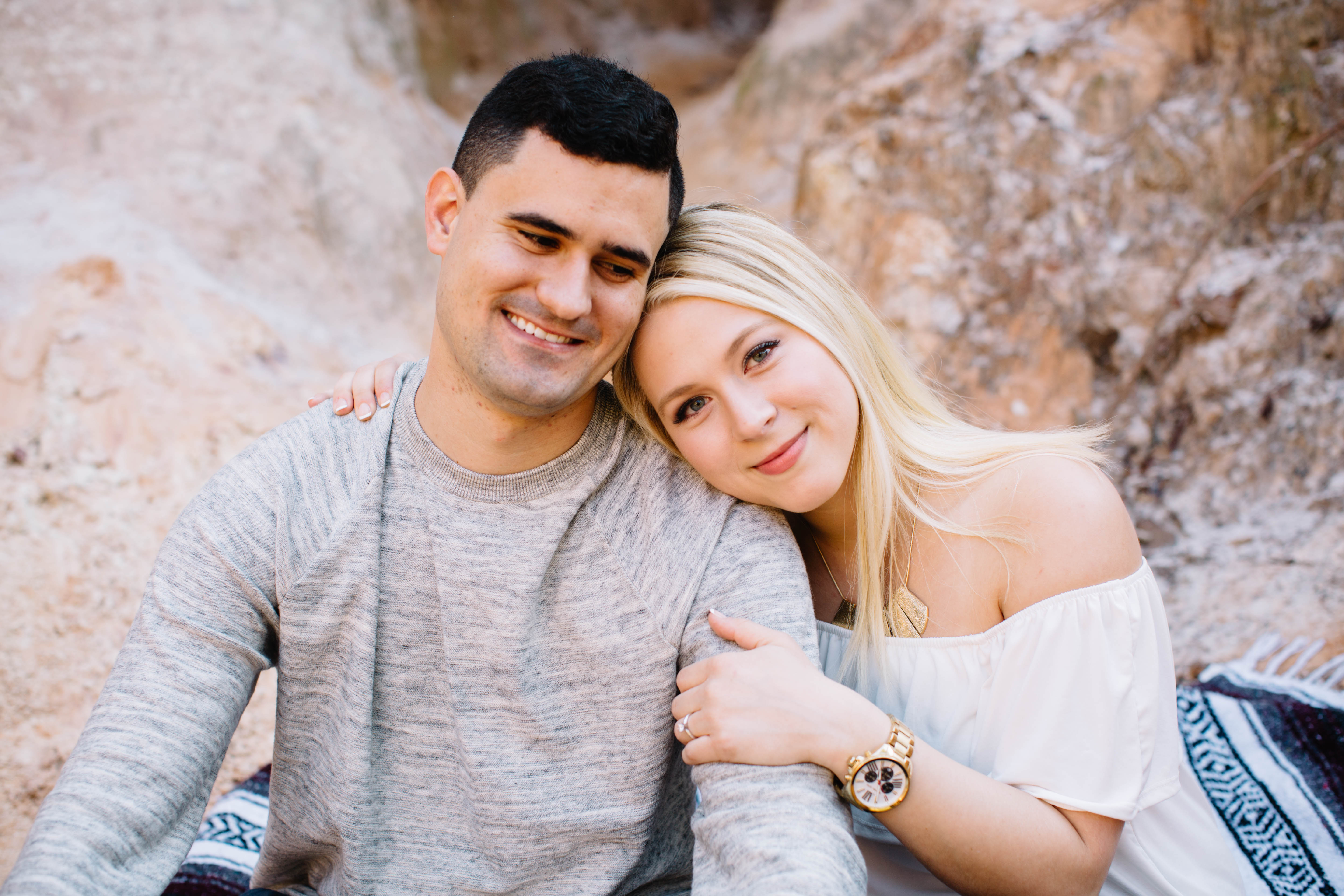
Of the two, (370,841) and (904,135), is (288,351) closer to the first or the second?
(370,841)

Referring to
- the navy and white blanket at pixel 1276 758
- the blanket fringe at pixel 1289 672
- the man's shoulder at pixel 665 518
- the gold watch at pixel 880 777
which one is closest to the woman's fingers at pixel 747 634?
the man's shoulder at pixel 665 518

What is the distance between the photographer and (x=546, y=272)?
176 cm

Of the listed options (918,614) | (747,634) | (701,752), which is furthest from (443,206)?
(918,614)

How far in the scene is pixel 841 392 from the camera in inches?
74.6

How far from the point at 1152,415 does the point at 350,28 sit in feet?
17.2

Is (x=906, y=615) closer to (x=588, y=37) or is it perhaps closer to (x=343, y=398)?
(x=343, y=398)

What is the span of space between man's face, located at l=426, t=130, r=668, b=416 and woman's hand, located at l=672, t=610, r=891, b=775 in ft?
2.04

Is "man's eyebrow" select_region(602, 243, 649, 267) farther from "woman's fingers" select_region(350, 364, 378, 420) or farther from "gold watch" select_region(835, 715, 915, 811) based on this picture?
"gold watch" select_region(835, 715, 915, 811)

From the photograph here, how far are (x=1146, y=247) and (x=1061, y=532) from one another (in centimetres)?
314

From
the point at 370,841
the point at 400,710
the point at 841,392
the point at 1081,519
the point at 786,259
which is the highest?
the point at 786,259

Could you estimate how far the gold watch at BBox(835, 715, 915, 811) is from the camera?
61.2 inches

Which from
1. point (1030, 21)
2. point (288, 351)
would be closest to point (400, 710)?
point (288, 351)

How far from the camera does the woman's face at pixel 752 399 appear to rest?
1824 mm

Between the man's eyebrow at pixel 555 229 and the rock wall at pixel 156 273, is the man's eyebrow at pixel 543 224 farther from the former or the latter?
the rock wall at pixel 156 273
